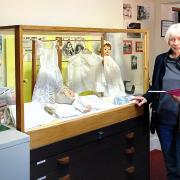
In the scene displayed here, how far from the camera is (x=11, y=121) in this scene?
A: 1.73 metres

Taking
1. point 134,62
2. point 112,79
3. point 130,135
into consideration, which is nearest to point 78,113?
point 130,135

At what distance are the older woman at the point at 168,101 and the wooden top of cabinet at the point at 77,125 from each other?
20cm

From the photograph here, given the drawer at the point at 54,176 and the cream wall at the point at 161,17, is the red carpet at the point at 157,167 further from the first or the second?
the drawer at the point at 54,176

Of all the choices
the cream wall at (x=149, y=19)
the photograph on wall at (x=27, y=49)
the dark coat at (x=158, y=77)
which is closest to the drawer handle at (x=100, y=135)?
the dark coat at (x=158, y=77)

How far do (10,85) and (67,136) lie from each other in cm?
53

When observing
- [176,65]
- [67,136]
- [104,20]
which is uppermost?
[104,20]

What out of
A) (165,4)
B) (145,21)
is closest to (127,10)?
(145,21)

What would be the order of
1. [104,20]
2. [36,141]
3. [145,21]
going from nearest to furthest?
1. [36,141]
2. [104,20]
3. [145,21]

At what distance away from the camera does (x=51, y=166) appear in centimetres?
175

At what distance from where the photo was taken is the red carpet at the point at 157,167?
301 centimetres

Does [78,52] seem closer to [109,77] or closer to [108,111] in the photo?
[109,77]

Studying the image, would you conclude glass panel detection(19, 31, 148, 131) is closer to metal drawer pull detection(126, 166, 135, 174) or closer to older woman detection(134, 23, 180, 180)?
older woman detection(134, 23, 180, 180)

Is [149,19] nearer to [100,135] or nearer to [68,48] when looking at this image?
[68,48]

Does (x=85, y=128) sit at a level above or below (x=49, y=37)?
below
